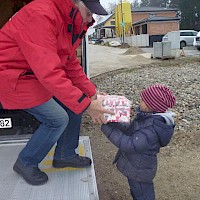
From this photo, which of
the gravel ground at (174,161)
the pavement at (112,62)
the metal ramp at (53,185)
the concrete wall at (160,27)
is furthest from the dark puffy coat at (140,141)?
the concrete wall at (160,27)

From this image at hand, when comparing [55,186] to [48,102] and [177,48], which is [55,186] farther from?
[177,48]

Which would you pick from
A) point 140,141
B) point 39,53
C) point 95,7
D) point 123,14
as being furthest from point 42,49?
point 123,14

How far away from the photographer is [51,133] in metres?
2.71

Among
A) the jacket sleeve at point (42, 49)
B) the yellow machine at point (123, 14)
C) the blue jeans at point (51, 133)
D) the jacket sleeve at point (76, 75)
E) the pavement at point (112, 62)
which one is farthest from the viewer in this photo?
the yellow machine at point (123, 14)

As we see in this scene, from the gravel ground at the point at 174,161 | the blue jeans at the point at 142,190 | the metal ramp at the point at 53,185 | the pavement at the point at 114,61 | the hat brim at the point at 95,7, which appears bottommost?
the pavement at the point at 114,61

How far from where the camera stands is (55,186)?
2730 mm

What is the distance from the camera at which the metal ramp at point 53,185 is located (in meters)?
2.59

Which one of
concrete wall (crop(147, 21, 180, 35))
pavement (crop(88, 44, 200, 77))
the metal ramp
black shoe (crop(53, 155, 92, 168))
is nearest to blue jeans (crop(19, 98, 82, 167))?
black shoe (crop(53, 155, 92, 168))

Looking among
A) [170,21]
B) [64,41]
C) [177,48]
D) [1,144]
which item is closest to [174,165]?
[1,144]

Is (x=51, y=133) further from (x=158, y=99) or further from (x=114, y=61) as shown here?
(x=114, y=61)

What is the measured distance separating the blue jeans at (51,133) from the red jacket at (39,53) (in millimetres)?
93

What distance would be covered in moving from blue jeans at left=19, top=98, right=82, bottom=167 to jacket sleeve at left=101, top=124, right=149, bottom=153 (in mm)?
346

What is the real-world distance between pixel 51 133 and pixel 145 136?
0.70 meters

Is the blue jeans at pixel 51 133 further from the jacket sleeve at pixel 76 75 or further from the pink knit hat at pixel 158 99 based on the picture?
the pink knit hat at pixel 158 99
